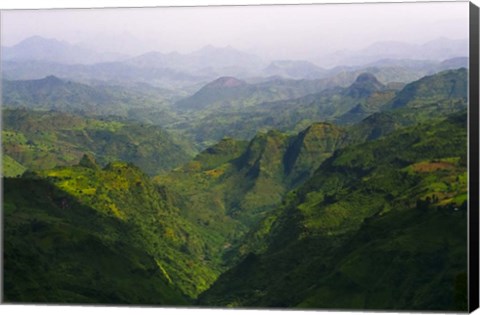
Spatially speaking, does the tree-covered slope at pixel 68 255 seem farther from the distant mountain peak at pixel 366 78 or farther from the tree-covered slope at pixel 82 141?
the distant mountain peak at pixel 366 78

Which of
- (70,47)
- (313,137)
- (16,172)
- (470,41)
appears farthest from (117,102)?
(470,41)

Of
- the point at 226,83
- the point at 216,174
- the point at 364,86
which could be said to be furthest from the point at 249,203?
the point at 226,83

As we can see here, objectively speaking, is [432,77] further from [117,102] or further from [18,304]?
[18,304]

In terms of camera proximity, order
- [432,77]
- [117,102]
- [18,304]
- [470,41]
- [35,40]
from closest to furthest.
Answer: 1. [470,41]
2. [18,304]
3. [35,40]
4. [432,77]
5. [117,102]

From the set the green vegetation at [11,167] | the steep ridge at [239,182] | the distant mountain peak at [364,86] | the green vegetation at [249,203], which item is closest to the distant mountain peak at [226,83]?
the green vegetation at [249,203]

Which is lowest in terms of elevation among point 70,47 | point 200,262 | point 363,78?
point 200,262

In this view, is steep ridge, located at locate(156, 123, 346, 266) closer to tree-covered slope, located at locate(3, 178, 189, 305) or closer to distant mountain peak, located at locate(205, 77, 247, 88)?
distant mountain peak, located at locate(205, 77, 247, 88)
